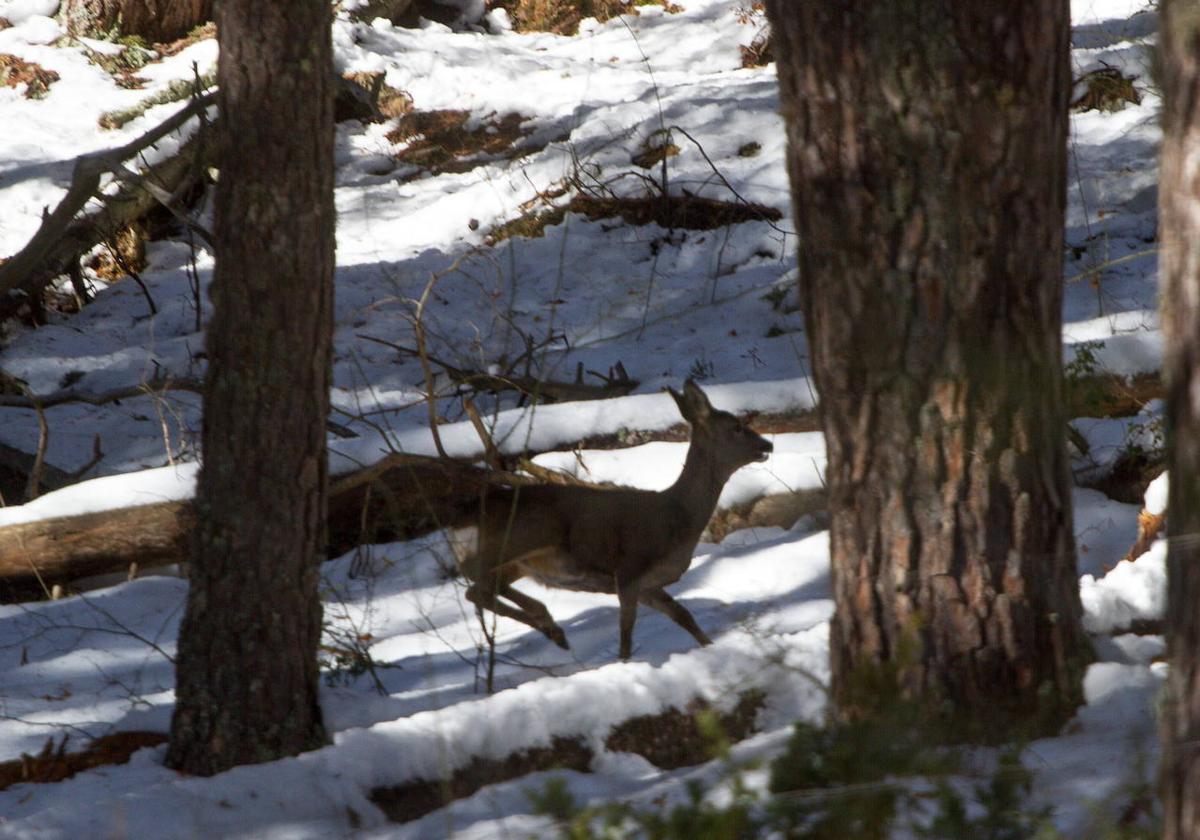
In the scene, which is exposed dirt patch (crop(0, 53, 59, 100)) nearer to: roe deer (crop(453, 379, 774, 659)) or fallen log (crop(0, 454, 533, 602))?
fallen log (crop(0, 454, 533, 602))

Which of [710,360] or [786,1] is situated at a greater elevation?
[786,1]

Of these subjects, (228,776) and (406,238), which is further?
(406,238)

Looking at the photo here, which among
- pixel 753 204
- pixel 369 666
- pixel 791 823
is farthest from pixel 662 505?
pixel 753 204

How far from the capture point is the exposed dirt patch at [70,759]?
171 inches

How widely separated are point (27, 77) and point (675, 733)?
14.1 m

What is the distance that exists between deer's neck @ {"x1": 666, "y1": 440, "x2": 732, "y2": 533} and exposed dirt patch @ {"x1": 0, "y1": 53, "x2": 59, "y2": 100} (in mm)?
12012

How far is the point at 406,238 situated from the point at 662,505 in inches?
276

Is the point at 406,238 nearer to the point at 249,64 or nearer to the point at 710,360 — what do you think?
the point at 710,360

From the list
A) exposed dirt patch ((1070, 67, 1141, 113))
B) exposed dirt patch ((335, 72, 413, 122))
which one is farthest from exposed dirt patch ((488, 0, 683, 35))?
exposed dirt patch ((1070, 67, 1141, 113))

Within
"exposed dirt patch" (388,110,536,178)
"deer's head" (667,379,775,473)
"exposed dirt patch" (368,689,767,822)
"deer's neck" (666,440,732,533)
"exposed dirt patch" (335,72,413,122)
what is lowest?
"exposed dirt patch" (368,689,767,822)

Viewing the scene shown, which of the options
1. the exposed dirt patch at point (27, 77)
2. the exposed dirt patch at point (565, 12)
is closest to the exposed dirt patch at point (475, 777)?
the exposed dirt patch at point (27, 77)

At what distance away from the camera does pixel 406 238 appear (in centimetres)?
1241

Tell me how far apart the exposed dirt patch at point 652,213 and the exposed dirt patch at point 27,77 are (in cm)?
667

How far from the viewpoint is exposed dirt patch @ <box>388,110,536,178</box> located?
1380cm
